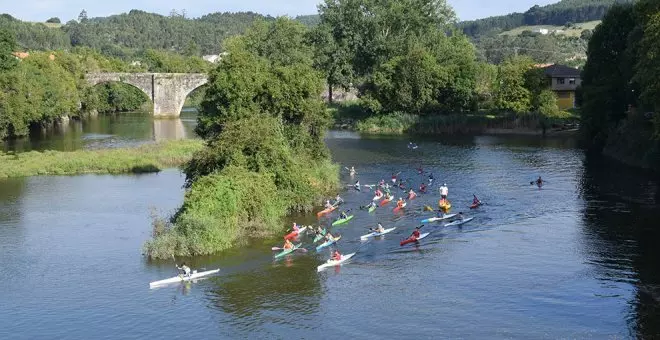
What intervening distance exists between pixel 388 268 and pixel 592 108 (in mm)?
47815

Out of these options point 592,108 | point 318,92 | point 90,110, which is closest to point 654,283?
point 318,92

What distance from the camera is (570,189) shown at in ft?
198

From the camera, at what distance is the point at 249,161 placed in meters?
50.1

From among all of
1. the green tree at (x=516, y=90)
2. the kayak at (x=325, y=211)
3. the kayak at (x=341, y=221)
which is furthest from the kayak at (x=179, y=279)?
the green tree at (x=516, y=90)

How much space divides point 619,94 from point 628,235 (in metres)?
36.3

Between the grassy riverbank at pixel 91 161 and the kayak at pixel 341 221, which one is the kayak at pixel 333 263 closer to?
the kayak at pixel 341 221

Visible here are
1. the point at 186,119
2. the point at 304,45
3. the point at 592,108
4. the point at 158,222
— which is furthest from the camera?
the point at 186,119

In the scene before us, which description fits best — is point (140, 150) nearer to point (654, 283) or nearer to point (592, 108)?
point (592, 108)

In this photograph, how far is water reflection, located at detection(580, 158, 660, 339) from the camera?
34.6 m

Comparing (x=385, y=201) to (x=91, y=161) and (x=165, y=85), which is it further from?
(x=165, y=85)

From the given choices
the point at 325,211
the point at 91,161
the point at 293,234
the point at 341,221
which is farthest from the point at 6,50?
the point at 293,234

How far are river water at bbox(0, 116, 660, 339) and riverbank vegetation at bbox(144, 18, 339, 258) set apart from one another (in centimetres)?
152

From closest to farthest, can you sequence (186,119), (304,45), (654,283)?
(654,283), (304,45), (186,119)

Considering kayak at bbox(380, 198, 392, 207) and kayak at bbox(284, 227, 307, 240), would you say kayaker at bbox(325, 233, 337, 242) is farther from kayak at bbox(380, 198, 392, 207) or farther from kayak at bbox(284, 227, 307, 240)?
kayak at bbox(380, 198, 392, 207)
